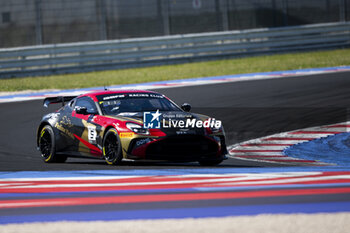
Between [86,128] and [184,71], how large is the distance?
534 inches

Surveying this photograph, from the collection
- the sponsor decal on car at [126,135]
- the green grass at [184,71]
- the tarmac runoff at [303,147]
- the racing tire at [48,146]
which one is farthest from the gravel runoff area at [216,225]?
the green grass at [184,71]

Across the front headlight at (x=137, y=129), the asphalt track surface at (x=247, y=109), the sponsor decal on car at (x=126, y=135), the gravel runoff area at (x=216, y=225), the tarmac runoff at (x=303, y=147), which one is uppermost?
the front headlight at (x=137, y=129)

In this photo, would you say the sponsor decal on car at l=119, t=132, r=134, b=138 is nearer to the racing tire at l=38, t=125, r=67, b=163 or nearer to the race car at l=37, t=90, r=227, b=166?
the race car at l=37, t=90, r=227, b=166

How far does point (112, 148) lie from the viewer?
9250 millimetres

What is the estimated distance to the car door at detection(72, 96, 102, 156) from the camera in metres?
9.65

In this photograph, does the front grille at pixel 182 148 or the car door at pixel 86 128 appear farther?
the car door at pixel 86 128

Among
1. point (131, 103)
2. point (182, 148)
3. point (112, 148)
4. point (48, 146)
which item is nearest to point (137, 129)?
point (112, 148)

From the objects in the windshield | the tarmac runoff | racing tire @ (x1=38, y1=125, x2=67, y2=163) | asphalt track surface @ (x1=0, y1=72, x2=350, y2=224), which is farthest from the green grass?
the windshield

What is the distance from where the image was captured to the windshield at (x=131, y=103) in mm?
9852

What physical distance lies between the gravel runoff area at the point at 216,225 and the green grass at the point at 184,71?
1591 cm

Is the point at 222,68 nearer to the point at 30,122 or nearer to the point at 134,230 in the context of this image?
the point at 30,122

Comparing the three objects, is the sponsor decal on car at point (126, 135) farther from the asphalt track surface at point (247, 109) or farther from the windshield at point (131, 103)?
the asphalt track surface at point (247, 109)

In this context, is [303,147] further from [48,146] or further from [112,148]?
[48,146]

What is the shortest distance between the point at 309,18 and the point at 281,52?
1781 mm
